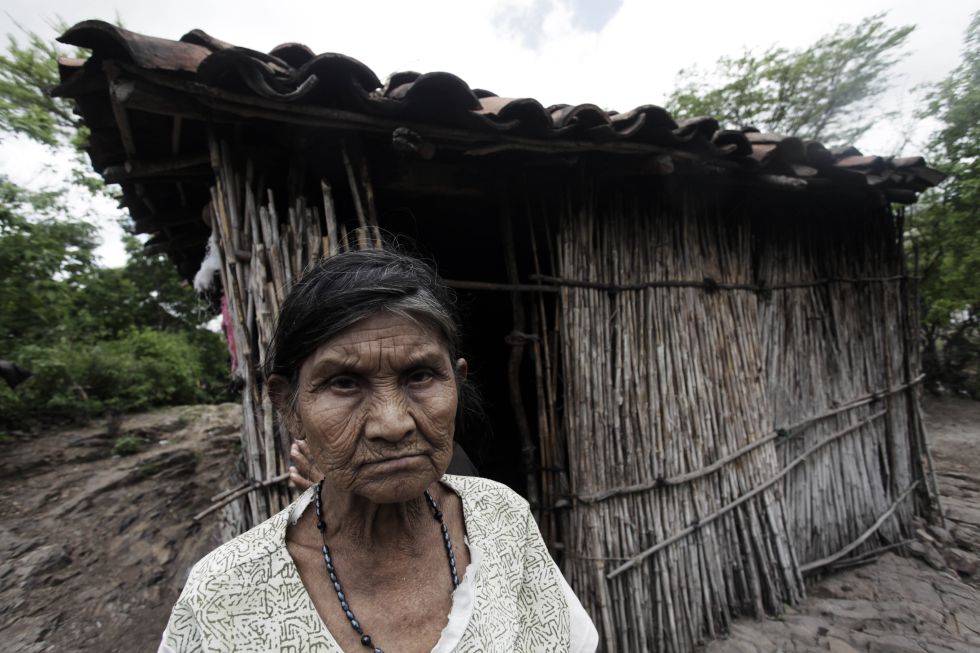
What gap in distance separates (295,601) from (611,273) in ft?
8.62

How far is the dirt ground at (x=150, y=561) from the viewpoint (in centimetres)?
325

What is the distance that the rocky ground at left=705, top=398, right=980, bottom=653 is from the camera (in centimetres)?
305

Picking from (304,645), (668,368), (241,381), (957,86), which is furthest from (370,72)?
(957,86)

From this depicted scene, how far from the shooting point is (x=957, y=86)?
7910 millimetres

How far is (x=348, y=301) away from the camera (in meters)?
0.95

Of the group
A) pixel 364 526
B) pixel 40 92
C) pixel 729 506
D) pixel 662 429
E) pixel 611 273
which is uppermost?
pixel 40 92

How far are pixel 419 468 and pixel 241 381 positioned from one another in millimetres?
1688

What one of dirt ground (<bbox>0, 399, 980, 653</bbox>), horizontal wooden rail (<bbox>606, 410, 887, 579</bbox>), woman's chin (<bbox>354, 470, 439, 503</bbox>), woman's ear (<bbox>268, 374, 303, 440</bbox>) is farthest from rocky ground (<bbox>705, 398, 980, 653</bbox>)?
woman's ear (<bbox>268, 374, 303, 440</bbox>)

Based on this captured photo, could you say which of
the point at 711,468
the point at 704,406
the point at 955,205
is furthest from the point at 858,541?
the point at 955,205

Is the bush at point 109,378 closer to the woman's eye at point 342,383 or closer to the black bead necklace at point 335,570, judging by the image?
the black bead necklace at point 335,570

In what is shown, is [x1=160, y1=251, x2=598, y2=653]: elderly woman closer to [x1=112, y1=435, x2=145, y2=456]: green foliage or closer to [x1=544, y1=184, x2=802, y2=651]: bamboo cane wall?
[x1=544, y1=184, x2=802, y2=651]: bamboo cane wall

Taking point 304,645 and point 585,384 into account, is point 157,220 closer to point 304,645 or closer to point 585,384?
point 585,384

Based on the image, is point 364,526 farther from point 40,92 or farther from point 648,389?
point 40,92

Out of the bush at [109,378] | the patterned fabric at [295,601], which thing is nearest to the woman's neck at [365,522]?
the patterned fabric at [295,601]
